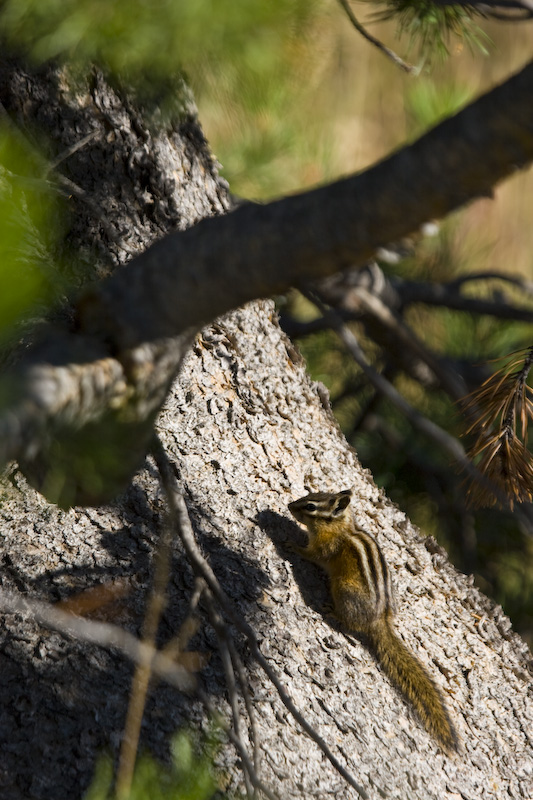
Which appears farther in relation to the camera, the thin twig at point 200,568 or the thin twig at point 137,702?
the thin twig at point 200,568

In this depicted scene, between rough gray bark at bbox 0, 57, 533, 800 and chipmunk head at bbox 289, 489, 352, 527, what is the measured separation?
1.6 inches

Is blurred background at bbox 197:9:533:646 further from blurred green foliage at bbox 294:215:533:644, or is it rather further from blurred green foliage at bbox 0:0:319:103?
blurred green foliage at bbox 0:0:319:103

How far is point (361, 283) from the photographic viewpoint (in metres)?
0.98

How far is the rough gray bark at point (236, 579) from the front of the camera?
1.43 meters

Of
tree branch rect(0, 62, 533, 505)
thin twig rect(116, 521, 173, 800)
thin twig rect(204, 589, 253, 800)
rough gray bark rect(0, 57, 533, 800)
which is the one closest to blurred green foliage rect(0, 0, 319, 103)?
tree branch rect(0, 62, 533, 505)

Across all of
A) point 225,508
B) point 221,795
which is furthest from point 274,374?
point 221,795

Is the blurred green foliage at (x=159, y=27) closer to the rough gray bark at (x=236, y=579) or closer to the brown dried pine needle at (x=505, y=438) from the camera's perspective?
the rough gray bark at (x=236, y=579)

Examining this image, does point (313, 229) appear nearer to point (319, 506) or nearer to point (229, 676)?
point (229, 676)

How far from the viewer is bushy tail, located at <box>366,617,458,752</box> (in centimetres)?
166

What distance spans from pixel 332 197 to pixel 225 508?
1057mm

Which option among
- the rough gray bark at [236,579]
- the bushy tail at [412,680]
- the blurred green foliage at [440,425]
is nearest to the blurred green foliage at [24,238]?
the rough gray bark at [236,579]

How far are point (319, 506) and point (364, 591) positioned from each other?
1.00ft

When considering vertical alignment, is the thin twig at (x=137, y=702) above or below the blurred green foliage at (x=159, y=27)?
below

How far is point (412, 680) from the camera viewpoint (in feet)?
5.42
